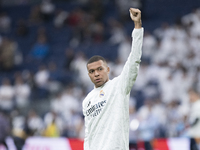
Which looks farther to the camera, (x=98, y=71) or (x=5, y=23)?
(x=5, y=23)

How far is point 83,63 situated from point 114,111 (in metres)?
11.3

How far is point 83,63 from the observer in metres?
15.3

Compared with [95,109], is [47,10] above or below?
above

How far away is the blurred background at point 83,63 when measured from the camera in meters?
11.4

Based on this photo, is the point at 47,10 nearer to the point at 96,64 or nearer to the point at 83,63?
the point at 83,63

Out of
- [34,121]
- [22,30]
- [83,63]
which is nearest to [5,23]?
[22,30]

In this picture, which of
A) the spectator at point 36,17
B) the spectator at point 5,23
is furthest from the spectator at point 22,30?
the spectator at point 5,23

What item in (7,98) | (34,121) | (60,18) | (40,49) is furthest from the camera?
(60,18)

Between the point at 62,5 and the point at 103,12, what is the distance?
2.79 meters

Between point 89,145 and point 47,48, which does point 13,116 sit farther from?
point 89,145

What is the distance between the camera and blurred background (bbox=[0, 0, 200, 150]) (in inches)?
447

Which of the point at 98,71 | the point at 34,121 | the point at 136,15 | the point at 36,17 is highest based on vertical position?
the point at 36,17

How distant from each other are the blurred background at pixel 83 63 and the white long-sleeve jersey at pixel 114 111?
4266mm

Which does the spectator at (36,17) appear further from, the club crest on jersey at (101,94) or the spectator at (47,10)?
the club crest on jersey at (101,94)
